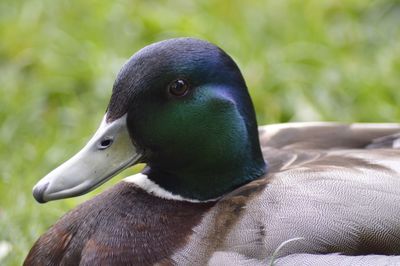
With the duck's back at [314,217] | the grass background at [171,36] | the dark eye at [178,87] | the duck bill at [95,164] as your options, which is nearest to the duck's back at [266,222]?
the duck's back at [314,217]

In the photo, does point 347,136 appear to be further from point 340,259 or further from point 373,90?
point 373,90

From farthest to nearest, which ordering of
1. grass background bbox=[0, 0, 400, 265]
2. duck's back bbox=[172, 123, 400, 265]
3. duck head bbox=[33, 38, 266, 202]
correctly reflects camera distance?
1. grass background bbox=[0, 0, 400, 265]
2. duck head bbox=[33, 38, 266, 202]
3. duck's back bbox=[172, 123, 400, 265]

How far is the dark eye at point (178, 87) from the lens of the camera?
3086 millimetres

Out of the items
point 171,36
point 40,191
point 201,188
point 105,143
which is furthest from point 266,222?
point 171,36

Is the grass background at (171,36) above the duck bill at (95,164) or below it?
below

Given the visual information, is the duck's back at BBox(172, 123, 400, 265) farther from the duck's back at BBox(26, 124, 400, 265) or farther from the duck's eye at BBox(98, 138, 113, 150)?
the duck's eye at BBox(98, 138, 113, 150)

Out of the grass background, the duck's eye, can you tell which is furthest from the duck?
the grass background

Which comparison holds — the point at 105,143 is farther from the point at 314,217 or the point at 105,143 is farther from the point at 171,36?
the point at 171,36

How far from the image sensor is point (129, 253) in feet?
10.1

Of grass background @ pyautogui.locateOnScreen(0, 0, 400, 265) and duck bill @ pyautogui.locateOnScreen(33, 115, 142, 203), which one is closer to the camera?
duck bill @ pyautogui.locateOnScreen(33, 115, 142, 203)

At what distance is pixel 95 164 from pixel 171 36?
2446 mm

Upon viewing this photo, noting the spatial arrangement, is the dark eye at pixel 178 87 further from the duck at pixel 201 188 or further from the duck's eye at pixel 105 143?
the duck's eye at pixel 105 143

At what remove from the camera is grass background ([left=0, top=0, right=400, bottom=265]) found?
190 inches

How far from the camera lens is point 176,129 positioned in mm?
3129
